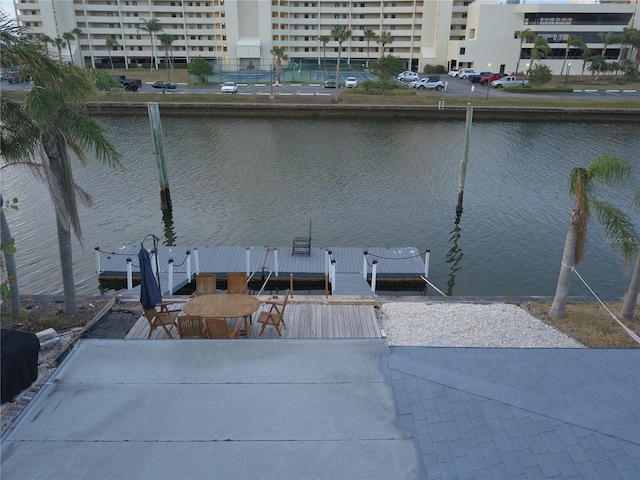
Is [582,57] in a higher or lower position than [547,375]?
higher

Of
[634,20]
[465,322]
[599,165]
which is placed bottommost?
[465,322]

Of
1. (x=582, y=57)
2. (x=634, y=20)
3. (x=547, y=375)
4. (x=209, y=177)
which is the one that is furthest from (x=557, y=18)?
(x=547, y=375)

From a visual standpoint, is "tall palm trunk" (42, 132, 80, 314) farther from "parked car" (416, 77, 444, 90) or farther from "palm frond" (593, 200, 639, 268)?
"parked car" (416, 77, 444, 90)

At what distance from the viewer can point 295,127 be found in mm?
48125

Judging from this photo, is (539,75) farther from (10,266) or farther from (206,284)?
(10,266)

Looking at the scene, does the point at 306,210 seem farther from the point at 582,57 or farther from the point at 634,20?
the point at 634,20

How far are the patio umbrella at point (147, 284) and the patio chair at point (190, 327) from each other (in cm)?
98

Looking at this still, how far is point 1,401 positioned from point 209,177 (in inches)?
931

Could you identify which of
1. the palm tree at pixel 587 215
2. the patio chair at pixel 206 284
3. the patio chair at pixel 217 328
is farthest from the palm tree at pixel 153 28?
the palm tree at pixel 587 215

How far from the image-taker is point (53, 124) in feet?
35.2

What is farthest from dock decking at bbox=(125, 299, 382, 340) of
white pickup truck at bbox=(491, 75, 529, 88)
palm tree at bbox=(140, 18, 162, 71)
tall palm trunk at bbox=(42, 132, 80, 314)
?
palm tree at bbox=(140, 18, 162, 71)

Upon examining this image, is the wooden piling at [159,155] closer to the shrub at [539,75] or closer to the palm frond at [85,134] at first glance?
the palm frond at [85,134]

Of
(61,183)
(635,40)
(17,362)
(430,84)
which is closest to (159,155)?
(61,183)

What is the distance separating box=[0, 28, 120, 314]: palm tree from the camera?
10.2 metres
